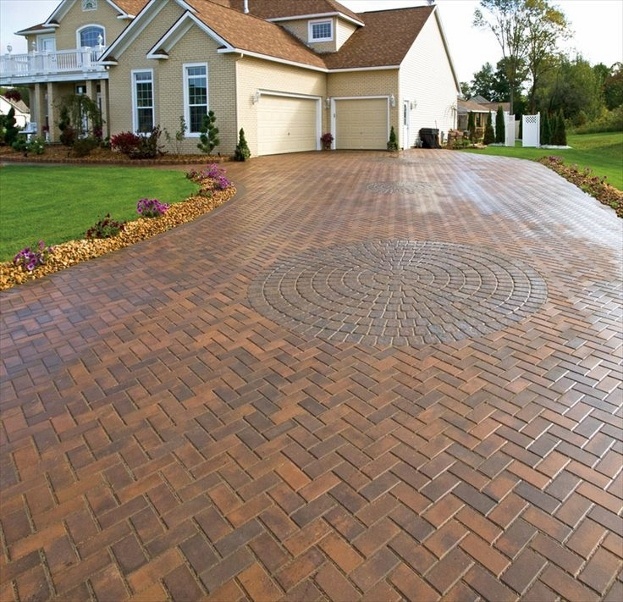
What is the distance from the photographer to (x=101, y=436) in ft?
11.9

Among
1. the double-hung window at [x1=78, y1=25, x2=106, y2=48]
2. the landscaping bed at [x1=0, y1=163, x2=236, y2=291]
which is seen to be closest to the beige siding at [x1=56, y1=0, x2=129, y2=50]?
the double-hung window at [x1=78, y1=25, x2=106, y2=48]

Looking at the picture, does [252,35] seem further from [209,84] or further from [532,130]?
[532,130]

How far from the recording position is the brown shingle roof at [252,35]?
Answer: 1992cm

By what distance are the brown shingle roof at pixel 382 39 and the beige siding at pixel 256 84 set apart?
3.29 metres

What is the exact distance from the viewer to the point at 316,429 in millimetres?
3648

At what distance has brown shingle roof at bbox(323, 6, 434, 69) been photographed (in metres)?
25.3

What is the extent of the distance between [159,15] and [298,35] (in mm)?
8442

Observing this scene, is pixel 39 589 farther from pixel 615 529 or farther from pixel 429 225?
pixel 429 225

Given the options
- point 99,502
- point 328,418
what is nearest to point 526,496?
point 328,418

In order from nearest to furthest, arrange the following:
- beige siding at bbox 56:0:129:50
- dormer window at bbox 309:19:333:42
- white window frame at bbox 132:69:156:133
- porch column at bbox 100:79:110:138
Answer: white window frame at bbox 132:69:156:133
porch column at bbox 100:79:110:138
dormer window at bbox 309:19:333:42
beige siding at bbox 56:0:129:50

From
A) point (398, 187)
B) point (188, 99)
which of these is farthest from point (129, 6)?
point (398, 187)

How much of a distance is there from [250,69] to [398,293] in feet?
55.3

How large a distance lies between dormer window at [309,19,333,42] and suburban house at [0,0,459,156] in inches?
1.9

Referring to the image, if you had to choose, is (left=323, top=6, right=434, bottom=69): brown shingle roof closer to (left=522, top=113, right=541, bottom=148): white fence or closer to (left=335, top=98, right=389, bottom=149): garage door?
(left=335, top=98, right=389, bottom=149): garage door
